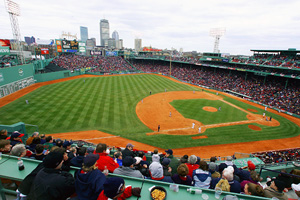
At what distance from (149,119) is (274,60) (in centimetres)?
3858

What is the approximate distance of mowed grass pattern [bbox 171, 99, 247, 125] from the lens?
26.2 metres

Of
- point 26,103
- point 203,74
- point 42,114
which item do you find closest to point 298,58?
point 203,74

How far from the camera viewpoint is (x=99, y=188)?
3346mm

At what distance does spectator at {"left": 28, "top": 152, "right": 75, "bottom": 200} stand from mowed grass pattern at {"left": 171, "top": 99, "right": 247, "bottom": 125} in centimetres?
2383

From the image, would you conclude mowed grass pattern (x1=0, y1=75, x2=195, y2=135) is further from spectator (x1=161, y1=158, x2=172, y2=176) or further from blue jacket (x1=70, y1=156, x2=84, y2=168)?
blue jacket (x1=70, y1=156, x2=84, y2=168)

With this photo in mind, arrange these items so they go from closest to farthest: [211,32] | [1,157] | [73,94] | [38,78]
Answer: [1,157] < [73,94] < [38,78] < [211,32]

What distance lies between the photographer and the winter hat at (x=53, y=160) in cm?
333

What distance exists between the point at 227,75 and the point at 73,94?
46.7 meters

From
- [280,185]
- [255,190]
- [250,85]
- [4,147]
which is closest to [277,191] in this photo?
[280,185]

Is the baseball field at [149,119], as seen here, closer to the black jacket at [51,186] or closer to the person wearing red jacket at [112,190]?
the person wearing red jacket at [112,190]

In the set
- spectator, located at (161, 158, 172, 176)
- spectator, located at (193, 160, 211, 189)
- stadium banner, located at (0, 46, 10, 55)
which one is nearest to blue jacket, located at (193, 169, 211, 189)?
spectator, located at (193, 160, 211, 189)

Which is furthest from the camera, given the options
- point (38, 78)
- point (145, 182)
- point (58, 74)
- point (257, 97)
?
point (58, 74)

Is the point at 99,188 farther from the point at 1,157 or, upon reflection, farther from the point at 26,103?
the point at 26,103

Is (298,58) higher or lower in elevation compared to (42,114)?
higher
